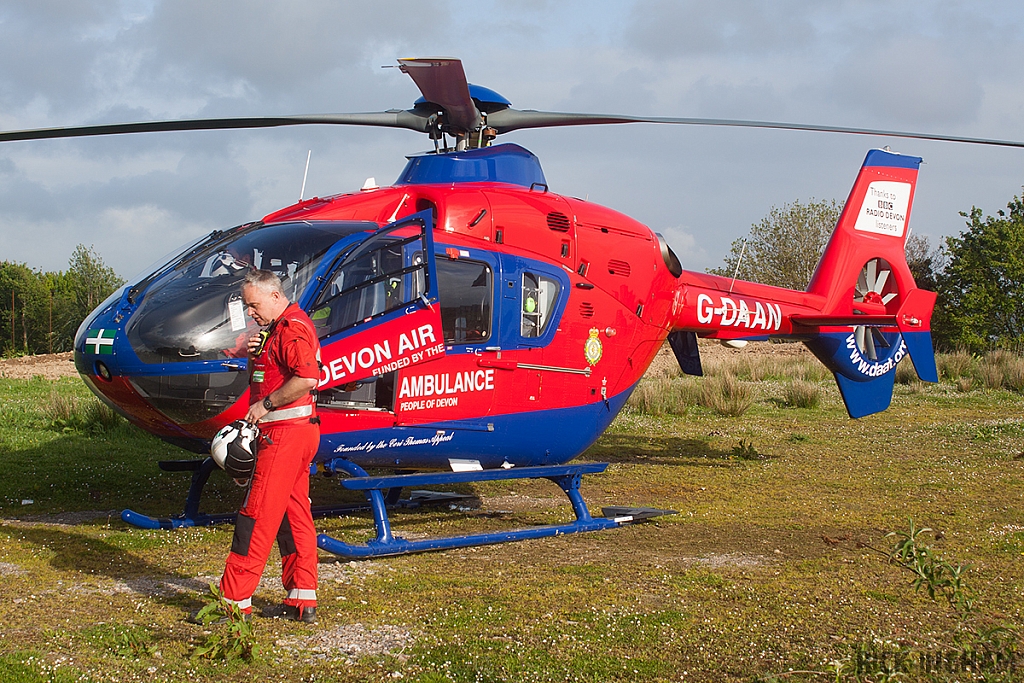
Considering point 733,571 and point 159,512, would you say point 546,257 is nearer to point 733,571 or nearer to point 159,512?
point 733,571

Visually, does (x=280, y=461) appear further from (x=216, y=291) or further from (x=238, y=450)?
(x=216, y=291)

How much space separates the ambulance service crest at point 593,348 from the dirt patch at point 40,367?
20122mm

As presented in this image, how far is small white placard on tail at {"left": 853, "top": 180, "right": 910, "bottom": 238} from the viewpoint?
1267cm

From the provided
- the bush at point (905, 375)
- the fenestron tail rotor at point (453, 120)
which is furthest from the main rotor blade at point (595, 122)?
the bush at point (905, 375)

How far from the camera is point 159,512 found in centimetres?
863

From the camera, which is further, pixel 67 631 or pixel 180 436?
pixel 180 436

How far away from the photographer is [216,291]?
665 centimetres

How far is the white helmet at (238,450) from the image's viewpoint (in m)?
5.40

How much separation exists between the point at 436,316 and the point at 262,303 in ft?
6.56

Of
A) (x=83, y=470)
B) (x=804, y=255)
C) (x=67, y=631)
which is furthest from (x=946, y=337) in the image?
(x=67, y=631)

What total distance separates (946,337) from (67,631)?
35.5 m

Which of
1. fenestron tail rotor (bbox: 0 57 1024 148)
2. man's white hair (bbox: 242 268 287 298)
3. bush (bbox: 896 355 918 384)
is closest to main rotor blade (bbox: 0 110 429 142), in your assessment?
fenestron tail rotor (bbox: 0 57 1024 148)

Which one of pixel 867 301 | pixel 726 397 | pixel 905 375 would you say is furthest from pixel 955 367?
pixel 867 301

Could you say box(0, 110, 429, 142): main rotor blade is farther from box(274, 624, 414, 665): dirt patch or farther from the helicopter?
box(274, 624, 414, 665): dirt patch
